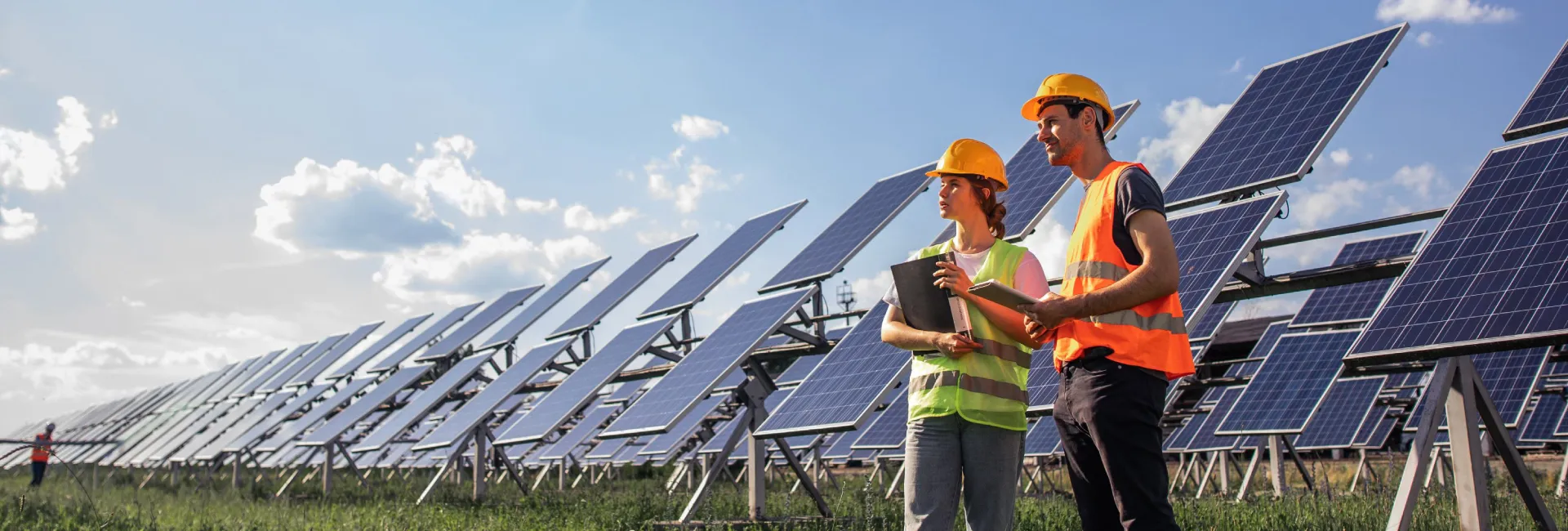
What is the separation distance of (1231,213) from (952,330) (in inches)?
210

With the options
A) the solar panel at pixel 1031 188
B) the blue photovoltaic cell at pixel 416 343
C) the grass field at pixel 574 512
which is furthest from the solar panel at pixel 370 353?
the solar panel at pixel 1031 188

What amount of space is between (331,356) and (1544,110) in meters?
27.7

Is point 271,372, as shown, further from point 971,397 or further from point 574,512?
point 971,397

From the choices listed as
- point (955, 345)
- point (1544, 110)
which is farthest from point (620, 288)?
point (955, 345)

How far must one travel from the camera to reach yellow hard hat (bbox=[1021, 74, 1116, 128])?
3512mm

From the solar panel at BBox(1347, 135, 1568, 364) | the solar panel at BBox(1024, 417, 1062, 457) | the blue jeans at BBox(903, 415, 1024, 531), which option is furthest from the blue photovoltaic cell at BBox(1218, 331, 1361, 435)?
the blue jeans at BBox(903, 415, 1024, 531)

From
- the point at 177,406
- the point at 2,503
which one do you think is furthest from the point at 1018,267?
the point at 177,406

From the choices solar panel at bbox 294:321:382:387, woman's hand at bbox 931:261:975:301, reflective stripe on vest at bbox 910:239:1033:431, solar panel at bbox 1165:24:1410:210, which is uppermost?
solar panel at bbox 294:321:382:387

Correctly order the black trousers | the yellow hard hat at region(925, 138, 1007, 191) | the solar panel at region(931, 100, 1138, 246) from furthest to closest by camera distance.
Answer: the solar panel at region(931, 100, 1138, 246) < the yellow hard hat at region(925, 138, 1007, 191) < the black trousers

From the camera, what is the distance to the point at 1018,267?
3.98m

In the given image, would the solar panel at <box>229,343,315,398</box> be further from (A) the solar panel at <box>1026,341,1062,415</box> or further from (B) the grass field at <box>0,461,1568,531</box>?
(A) the solar panel at <box>1026,341,1062,415</box>

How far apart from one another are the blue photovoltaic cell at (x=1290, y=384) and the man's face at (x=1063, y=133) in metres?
10.4

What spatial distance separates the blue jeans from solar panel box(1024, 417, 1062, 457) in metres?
10.2

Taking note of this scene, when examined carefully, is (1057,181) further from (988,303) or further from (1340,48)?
(988,303)
